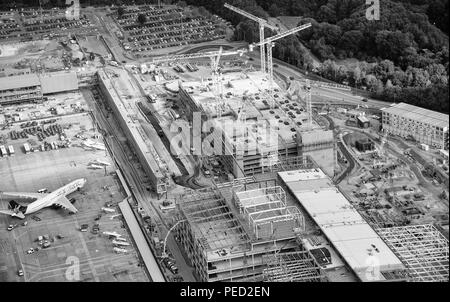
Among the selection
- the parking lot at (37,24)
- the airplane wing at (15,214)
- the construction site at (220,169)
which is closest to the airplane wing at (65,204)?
the construction site at (220,169)

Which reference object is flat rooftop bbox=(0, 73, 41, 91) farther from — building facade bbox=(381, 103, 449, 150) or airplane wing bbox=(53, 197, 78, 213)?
building facade bbox=(381, 103, 449, 150)

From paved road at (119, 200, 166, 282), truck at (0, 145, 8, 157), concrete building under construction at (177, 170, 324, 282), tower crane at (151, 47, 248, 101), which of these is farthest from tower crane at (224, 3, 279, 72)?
concrete building under construction at (177, 170, 324, 282)

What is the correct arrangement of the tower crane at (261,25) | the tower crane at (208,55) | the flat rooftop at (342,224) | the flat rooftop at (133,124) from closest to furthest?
1. the flat rooftop at (342,224)
2. the flat rooftop at (133,124)
3. the tower crane at (261,25)
4. the tower crane at (208,55)

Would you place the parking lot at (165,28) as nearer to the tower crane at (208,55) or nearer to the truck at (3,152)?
the tower crane at (208,55)

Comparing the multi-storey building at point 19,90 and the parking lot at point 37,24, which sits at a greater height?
the parking lot at point 37,24
